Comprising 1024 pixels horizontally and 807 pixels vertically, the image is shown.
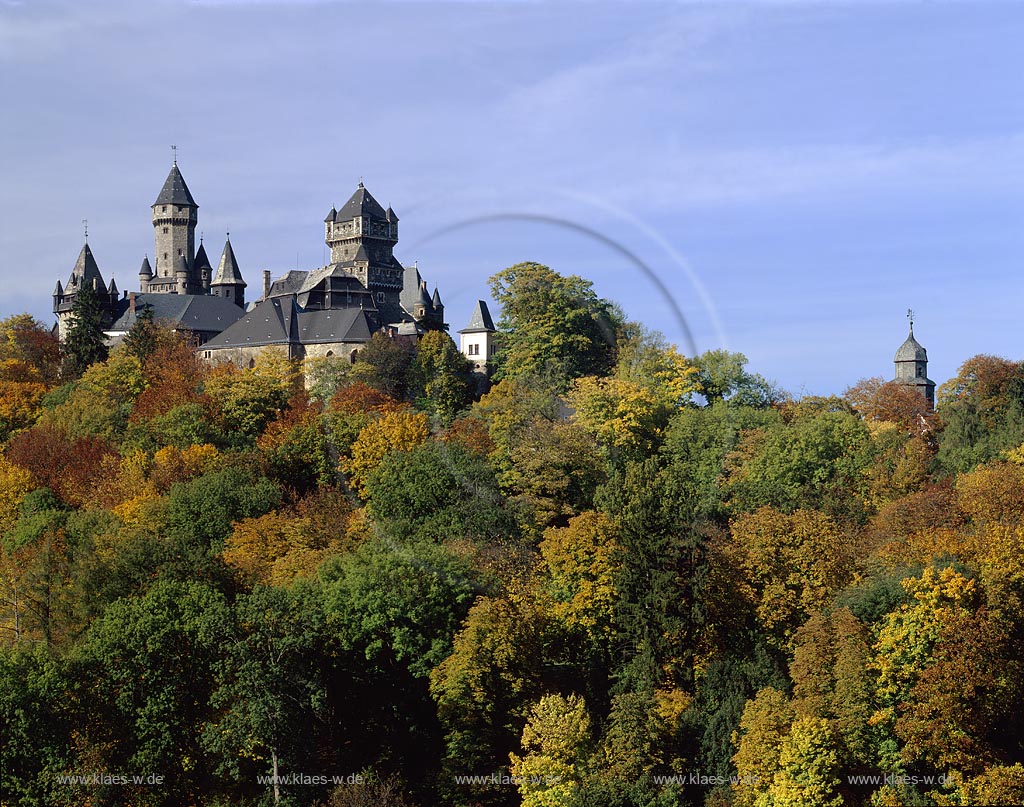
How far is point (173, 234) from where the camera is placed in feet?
394

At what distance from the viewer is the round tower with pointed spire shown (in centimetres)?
11838

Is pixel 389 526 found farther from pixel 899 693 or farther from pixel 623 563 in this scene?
pixel 899 693

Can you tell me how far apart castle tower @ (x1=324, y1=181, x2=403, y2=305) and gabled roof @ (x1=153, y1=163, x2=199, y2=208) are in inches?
1416

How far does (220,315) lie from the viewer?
313 feet

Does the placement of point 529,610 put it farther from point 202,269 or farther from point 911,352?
point 202,269

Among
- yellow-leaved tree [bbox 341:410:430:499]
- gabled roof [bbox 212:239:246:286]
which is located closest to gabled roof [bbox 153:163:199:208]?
gabled roof [bbox 212:239:246:286]

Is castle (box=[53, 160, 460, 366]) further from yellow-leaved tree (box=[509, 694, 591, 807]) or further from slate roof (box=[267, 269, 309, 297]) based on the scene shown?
yellow-leaved tree (box=[509, 694, 591, 807])

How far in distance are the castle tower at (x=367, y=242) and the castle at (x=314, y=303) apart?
0.19 ft

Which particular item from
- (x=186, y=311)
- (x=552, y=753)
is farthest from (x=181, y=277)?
(x=552, y=753)

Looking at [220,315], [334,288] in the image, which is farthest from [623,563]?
[220,315]

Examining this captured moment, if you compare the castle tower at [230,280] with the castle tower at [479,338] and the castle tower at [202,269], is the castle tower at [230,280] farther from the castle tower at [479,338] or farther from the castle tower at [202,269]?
the castle tower at [479,338]

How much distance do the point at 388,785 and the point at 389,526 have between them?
14327mm

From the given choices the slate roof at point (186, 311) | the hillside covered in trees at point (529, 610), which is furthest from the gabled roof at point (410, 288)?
the hillside covered in trees at point (529, 610)

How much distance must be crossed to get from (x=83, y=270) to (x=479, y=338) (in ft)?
141
